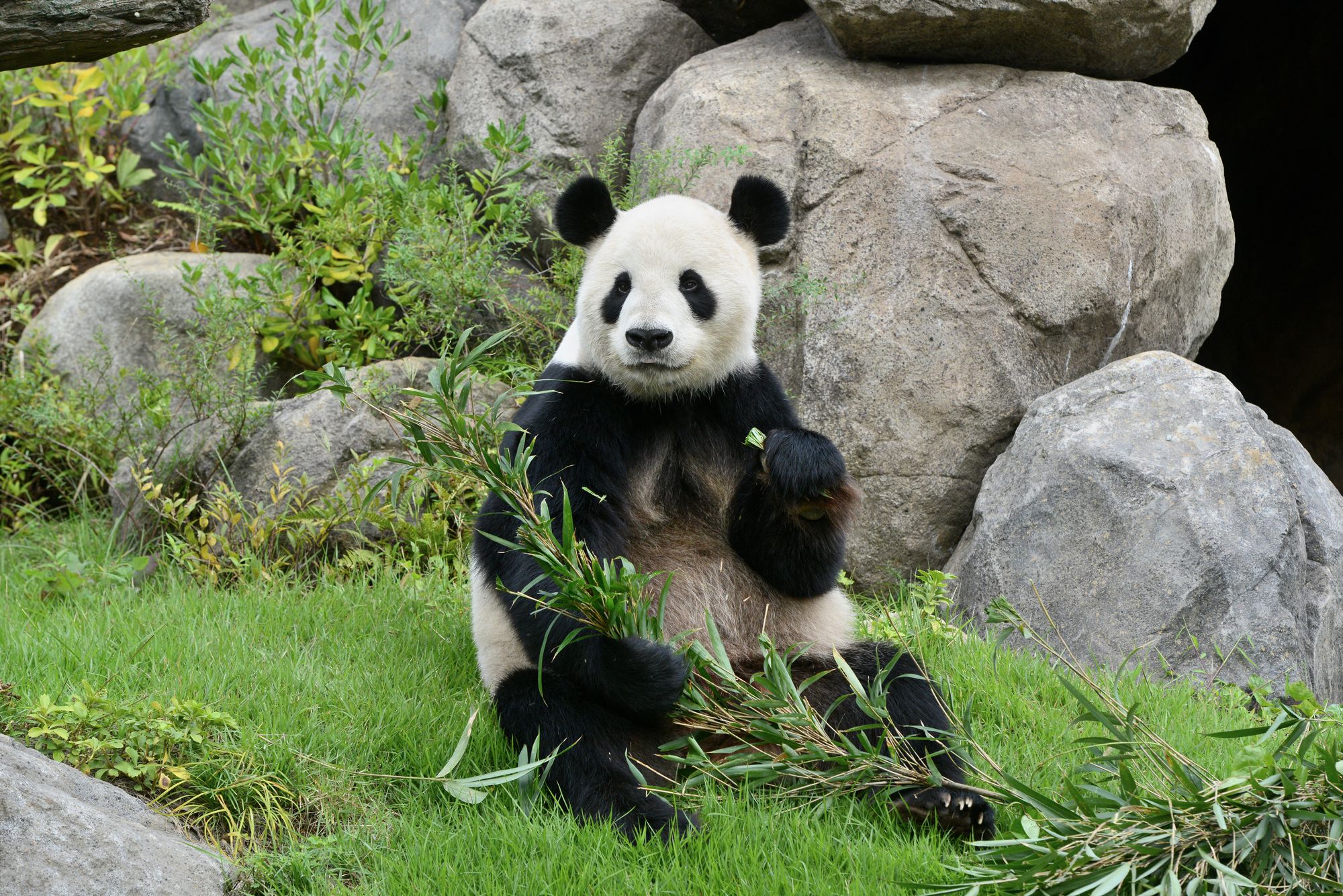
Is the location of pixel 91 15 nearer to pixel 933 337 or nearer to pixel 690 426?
pixel 690 426

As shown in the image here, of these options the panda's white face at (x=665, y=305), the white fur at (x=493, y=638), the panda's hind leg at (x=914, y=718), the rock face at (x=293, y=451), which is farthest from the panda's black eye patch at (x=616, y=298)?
the rock face at (x=293, y=451)

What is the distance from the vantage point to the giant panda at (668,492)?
3.28m

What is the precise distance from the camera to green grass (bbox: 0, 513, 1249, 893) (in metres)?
2.84

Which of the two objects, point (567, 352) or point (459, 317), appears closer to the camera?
point (567, 352)

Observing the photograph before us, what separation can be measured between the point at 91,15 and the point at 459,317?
3127mm

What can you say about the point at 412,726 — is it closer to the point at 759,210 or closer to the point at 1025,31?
the point at 759,210

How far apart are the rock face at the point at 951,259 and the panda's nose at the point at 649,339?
2.23 metres

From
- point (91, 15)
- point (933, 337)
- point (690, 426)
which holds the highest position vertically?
point (91, 15)

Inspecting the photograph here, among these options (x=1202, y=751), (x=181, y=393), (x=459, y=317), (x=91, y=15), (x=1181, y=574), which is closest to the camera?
(x=91, y=15)

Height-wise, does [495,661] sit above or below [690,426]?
below

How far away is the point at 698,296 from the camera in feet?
11.8

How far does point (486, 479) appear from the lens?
308 centimetres

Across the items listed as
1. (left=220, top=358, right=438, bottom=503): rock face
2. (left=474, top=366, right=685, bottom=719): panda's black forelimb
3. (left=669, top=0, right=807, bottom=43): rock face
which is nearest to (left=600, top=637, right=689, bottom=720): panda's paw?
(left=474, top=366, right=685, bottom=719): panda's black forelimb

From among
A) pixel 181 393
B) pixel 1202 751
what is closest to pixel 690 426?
pixel 1202 751
